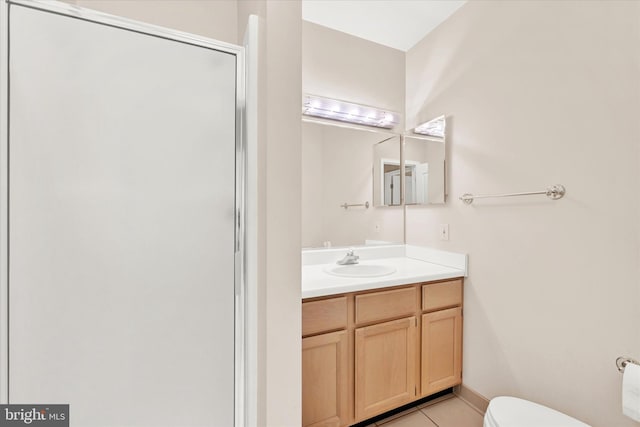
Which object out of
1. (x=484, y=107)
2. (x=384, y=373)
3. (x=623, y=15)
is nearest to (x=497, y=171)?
(x=484, y=107)

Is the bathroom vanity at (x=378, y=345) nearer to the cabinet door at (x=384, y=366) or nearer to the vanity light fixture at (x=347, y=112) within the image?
the cabinet door at (x=384, y=366)

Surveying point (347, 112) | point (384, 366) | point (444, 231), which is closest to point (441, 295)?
point (444, 231)

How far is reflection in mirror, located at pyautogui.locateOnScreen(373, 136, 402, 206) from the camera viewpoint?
7.48 ft

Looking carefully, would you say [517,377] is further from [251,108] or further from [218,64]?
[218,64]

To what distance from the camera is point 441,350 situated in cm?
182

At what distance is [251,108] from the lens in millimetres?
1183

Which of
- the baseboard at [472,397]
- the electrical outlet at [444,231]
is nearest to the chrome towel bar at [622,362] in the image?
the baseboard at [472,397]

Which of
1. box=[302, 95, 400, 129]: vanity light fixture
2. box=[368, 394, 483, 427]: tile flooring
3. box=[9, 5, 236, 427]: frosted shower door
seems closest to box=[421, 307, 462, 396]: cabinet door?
box=[368, 394, 483, 427]: tile flooring

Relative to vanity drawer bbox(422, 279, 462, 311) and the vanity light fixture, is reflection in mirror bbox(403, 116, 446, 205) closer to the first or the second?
the vanity light fixture

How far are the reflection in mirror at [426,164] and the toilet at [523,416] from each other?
120 cm

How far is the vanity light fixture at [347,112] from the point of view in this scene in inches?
80.5

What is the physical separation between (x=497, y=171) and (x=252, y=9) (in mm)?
1534

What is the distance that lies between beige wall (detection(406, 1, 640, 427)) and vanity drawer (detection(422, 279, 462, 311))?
0.07m

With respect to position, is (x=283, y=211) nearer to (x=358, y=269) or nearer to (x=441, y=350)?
(x=358, y=269)
